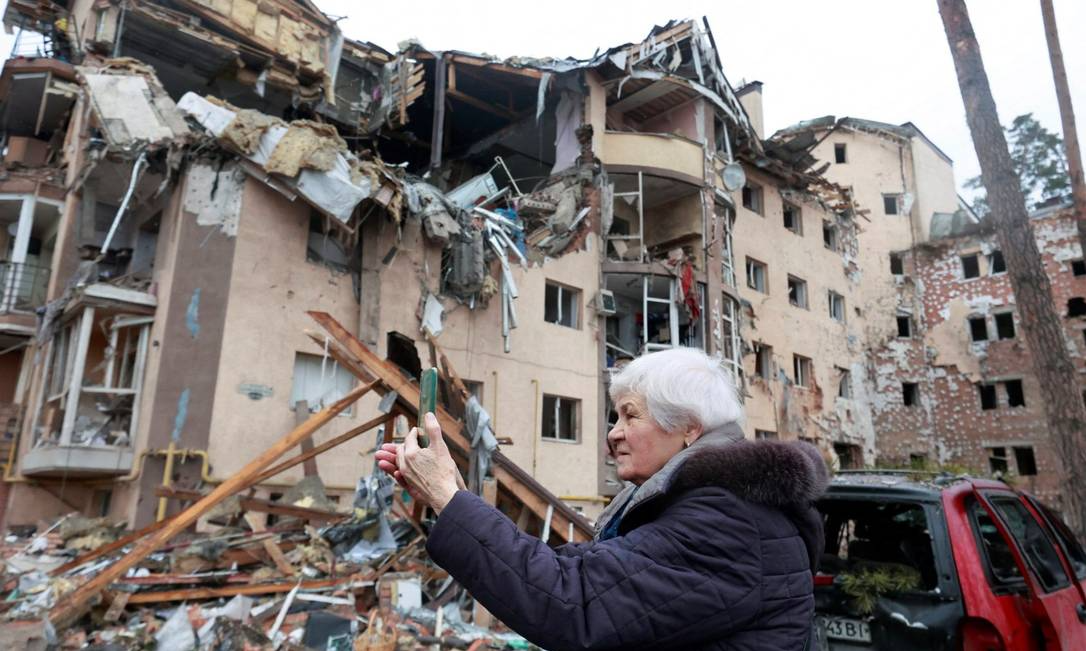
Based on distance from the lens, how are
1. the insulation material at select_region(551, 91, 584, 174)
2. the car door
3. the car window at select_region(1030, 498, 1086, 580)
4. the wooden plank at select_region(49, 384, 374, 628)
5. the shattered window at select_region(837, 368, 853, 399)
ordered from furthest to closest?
the shattered window at select_region(837, 368, 853, 399), the insulation material at select_region(551, 91, 584, 174), the wooden plank at select_region(49, 384, 374, 628), the car window at select_region(1030, 498, 1086, 580), the car door

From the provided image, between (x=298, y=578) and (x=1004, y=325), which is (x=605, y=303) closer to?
(x=298, y=578)

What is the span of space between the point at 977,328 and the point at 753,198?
12.4m

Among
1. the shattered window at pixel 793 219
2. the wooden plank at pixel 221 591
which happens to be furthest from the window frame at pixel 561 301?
the shattered window at pixel 793 219

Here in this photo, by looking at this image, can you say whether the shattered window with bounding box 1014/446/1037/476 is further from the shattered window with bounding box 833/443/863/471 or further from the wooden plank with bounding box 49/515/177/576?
the wooden plank with bounding box 49/515/177/576

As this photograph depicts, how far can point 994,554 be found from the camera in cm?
390

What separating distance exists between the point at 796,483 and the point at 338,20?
66.2 feet

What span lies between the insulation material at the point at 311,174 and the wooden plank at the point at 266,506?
584cm

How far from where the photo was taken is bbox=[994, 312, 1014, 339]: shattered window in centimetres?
2744

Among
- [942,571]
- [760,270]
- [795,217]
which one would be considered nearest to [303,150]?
[942,571]

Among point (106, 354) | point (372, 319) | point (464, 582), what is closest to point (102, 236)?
point (106, 354)

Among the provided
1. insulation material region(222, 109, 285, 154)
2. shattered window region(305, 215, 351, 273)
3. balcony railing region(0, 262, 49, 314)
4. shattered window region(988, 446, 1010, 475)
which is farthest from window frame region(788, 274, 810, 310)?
balcony railing region(0, 262, 49, 314)

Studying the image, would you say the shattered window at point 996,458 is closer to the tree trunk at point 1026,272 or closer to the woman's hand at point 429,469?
the tree trunk at point 1026,272

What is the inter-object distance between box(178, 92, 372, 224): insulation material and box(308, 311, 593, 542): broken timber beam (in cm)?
639

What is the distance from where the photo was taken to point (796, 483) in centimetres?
173
